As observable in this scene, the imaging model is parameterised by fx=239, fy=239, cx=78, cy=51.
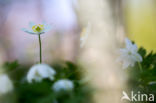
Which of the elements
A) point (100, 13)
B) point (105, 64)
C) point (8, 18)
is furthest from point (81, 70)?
point (8, 18)

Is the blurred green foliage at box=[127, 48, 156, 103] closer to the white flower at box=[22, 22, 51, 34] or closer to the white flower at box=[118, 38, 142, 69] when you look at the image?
the white flower at box=[118, 38, 142, 69]

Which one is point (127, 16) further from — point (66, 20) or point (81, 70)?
point (81, 70)

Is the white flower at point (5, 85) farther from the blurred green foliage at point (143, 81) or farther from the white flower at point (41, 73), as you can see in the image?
the blurred green foliage at point (143, 81)

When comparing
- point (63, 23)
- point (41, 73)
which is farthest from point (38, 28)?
point (63, 23)

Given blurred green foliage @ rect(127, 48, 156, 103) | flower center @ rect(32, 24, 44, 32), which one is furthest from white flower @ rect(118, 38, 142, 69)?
flower center @ rect(32, 24, 44, 32)

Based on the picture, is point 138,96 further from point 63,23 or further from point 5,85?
point 63,23
